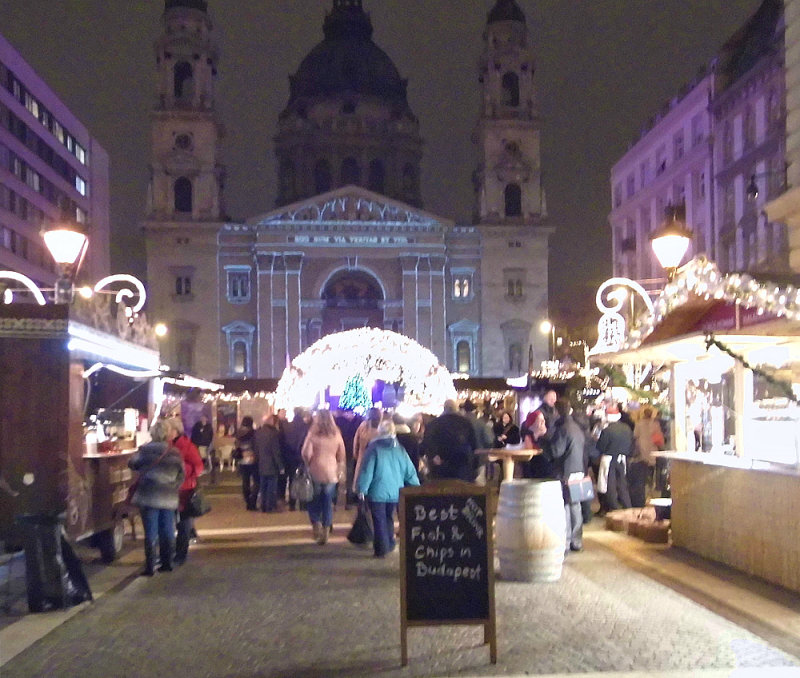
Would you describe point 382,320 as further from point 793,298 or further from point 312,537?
point 793,298

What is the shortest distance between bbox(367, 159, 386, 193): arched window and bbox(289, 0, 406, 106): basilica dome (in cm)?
532

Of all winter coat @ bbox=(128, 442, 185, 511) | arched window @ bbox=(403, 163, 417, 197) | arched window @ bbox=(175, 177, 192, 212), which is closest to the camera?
winter coat @ bbox=(128, 442, 185, 511)

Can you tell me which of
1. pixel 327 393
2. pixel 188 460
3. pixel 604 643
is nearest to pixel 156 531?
pixel 188 460

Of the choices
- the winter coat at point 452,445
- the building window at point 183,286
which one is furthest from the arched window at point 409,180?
the winter coat at point 452,445

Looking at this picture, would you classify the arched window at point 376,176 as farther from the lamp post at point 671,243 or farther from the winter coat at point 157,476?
the winter coat at point 157,476

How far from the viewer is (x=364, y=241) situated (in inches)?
2542

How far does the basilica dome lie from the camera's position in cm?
7800

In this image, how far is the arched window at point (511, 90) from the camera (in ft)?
215

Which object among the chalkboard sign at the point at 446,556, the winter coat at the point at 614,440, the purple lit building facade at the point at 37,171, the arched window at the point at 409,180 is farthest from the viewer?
the arched window at the point at 409,180

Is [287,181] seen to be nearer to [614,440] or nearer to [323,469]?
[614,440]

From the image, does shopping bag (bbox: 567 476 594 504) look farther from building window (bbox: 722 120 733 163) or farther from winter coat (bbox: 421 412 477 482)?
building window (bbox: 722 120 733 163)

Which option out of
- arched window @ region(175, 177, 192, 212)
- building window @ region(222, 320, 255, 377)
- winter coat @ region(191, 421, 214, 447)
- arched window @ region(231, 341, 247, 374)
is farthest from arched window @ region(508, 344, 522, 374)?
winter coat @ region(191, 421, 214, 447)

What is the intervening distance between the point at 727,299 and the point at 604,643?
3.96m

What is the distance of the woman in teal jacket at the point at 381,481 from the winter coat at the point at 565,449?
1.62 metres
